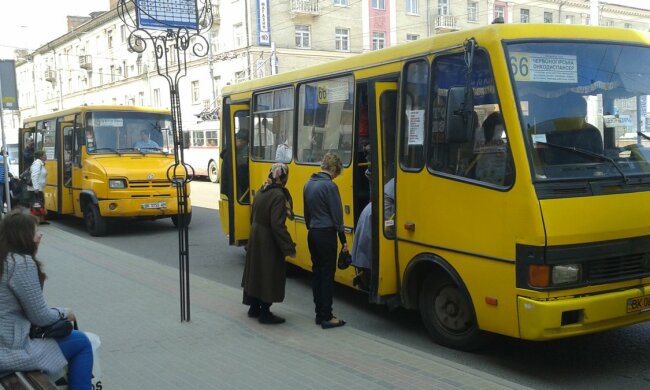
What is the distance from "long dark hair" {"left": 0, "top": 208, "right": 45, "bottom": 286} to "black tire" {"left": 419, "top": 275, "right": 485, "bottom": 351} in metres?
3.33

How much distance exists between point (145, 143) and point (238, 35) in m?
29.6

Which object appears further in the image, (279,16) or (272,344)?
(279,16)

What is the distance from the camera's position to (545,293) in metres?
4.58

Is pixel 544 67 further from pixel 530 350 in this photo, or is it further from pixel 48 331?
pixel 48 331

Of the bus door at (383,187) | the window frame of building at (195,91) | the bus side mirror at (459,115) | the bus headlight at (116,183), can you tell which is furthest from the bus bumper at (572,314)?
the window frame of building at (195,91)

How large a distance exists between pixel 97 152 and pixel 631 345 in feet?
36.4

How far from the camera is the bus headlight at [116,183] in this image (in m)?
12.8

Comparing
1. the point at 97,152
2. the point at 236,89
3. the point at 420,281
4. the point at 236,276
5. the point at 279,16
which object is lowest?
the point at 236,276

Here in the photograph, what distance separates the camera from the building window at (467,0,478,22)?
4944 centimetres

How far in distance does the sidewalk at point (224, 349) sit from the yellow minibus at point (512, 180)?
634mm

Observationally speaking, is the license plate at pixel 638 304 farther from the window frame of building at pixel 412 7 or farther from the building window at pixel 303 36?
the window frame of building at pixel 412 7

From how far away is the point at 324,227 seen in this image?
6113 mm

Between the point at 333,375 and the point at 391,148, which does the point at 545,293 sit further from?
the point at 391,148

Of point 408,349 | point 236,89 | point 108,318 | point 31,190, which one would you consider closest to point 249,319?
point 108,318
